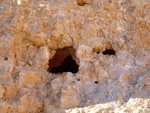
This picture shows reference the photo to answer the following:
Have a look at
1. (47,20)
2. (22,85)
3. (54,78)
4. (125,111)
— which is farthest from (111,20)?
(22,85)

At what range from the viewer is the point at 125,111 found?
2.51 metres

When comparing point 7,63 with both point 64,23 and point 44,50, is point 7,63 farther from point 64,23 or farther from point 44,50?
point 64,23

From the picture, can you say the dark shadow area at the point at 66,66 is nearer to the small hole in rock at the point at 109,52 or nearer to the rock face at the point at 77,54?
the rock face at the point at 77,54

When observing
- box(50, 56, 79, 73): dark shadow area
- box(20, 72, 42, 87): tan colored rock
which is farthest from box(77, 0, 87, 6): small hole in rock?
box(20, 72, 42, 87): tan colored rock

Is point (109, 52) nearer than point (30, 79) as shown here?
No

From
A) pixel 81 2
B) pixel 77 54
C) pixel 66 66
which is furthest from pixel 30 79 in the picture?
pixel 81 2

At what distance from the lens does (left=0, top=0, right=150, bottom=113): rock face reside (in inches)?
111

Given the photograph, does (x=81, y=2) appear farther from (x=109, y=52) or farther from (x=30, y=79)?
(x=30, y=79)

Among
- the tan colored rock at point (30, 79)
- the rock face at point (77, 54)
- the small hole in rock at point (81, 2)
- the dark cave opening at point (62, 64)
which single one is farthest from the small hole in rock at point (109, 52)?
the tan colored rock at point (30, 79)

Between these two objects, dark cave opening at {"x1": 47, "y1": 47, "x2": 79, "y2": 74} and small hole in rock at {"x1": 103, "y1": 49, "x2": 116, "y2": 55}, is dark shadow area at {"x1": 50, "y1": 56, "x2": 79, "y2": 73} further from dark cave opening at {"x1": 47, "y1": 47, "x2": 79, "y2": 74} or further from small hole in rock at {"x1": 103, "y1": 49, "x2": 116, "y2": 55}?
small hole in rock at {"x1": 103, "y1": 49, "x2": 116, "y2": 55}

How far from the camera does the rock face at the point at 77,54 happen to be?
9.22 ft

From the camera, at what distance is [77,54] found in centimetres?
323

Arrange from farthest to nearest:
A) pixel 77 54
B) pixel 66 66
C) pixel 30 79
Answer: pixel 66 66 → pixel 77 54 → pixel 30 79

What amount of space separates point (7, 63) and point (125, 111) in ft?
5.99
